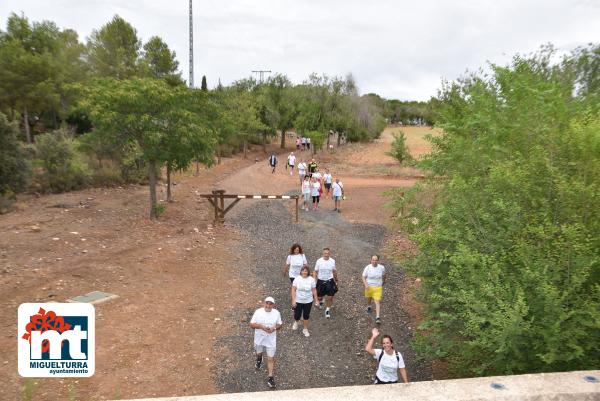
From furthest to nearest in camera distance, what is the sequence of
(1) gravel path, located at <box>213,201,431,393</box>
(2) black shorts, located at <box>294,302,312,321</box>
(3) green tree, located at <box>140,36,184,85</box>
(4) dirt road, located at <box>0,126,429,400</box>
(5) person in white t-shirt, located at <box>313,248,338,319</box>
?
(3) green tree, located at <box>140,36,184,85</box>
(5) person in white t-shirt, located at <box>313,248,338,319</box>
(2) black shorts, located at <box>294,302,312,321</box>
(1) gravel path, located at <box>213,201,431,393</box>
(4) dirt road, located at <box>0,126,429,400</box>

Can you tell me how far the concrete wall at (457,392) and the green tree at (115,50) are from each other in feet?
121

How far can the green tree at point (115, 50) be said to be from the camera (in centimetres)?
3584

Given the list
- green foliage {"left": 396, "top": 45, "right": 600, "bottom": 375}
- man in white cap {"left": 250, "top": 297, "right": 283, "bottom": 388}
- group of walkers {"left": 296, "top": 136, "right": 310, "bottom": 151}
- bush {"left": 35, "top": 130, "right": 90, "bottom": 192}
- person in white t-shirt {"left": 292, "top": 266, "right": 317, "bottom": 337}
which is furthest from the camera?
group of walkers {"left": 296, "top": 136, "right": 310, "bottom": 151}

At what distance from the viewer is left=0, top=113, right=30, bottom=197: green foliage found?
17.5m

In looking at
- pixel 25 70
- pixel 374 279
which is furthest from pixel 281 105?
pixel 374 279

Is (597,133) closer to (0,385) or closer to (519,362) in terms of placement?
(519,362)

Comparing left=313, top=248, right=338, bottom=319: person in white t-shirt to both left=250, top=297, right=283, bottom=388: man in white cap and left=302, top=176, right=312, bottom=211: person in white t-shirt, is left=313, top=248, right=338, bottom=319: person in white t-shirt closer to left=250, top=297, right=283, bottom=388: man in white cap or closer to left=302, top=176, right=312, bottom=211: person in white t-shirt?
left=250, top=297, right=283, bottom=388: man in white cap

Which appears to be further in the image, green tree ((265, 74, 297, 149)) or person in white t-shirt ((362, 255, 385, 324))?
green tree ((265, 74, 297, 149))

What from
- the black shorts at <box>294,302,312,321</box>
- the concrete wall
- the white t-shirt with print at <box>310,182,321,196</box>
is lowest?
the black shorts at <box>294,302,312,321</box>

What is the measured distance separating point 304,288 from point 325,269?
1080 mm

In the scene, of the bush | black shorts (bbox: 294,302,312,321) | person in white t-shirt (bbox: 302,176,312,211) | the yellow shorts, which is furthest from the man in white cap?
the bush

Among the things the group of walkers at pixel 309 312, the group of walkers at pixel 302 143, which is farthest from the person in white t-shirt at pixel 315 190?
the group of walkers at pixel 302 143
